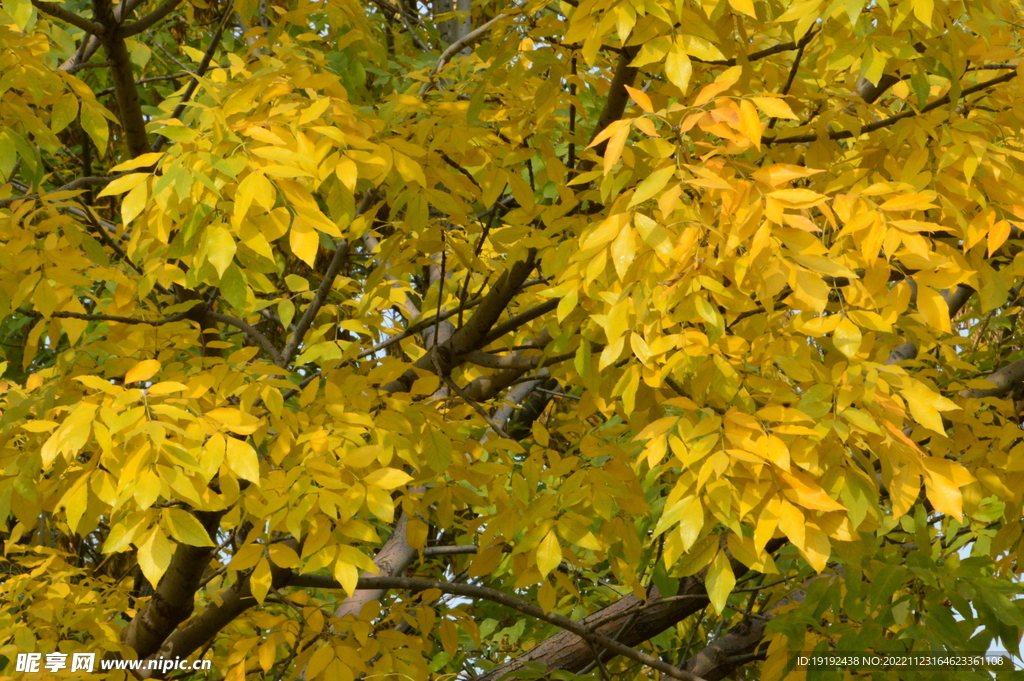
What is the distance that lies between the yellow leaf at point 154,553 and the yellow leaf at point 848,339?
1458 millimetres

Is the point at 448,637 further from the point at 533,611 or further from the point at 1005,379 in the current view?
the point at 1005,379

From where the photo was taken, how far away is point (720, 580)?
177 cm

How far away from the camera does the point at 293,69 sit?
2.55m

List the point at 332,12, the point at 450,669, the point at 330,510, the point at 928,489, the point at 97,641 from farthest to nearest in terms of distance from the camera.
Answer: the point at 450,669
the point at 97,641
the point at 332,12
the point at 330,510
the point at 928,489

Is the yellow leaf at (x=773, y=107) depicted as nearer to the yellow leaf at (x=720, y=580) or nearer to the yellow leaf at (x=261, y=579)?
the yellow leaf at (x=720, y=580)

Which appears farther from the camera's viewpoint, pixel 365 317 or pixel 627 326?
pixel 365 317

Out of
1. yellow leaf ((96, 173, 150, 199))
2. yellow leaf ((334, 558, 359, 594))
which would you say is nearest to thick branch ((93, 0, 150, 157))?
yellow leaf ((96, 173, 150, 199))

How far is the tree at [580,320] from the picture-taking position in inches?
69.2

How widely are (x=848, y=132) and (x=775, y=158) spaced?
0.20 meters

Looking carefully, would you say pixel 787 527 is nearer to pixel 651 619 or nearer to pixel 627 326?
pixel 627 326

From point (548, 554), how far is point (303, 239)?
1003mm

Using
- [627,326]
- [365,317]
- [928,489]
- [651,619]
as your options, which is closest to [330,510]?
[627,326]

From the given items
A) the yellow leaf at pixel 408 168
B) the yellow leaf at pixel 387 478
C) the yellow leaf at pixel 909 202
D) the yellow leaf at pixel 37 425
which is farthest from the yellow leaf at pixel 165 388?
the yellow leaf at pixel 909 202

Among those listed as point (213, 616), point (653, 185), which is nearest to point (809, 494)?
point (653, 185)
